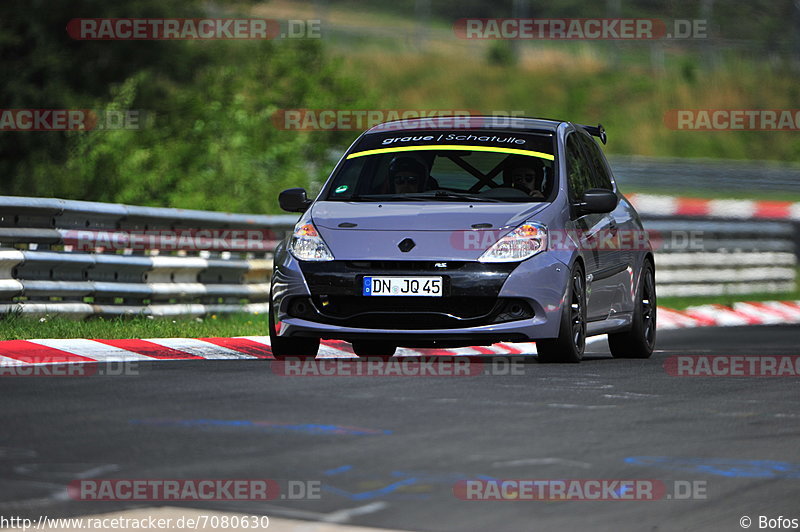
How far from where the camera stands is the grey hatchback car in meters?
10.5

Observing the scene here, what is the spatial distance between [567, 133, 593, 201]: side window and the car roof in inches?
7.7

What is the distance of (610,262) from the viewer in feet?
39.6

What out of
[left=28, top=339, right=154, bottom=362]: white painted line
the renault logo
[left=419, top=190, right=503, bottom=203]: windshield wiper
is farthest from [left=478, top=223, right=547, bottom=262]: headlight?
[left=28, top=339, right=154, bottom=362]: white painted line

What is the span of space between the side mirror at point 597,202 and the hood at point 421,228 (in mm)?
409

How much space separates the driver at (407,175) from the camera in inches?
460

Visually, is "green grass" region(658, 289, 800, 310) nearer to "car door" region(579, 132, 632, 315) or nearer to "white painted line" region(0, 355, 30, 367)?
"car door" region(579, 132, 632, 315)

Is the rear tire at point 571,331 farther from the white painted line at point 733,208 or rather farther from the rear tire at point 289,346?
the white painted line at point 733,208

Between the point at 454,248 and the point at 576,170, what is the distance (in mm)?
1881

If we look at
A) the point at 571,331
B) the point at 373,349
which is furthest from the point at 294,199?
the point at 571,331

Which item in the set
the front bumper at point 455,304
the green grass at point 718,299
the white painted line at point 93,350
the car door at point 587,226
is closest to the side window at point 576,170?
the car door at point 587,226

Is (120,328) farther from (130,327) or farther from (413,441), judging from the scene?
(413,441)

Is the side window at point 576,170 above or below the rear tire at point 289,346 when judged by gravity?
above

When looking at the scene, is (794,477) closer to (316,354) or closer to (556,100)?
(316,354)

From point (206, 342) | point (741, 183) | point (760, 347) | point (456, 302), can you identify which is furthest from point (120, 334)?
point (741, 183)
